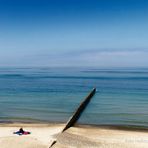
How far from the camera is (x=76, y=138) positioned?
936 inches

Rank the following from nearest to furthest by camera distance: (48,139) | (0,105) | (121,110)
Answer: (48,139) < (121,110) < (0,105)

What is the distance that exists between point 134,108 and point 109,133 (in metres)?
14.3

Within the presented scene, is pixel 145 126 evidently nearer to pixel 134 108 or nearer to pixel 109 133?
pixel 109 133

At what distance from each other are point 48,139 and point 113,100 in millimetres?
25734

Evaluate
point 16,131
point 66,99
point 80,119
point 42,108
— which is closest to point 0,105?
point 42,108

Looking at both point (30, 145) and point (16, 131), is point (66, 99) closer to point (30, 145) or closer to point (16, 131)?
point (16, 131)

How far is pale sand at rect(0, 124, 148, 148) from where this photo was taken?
21641mm

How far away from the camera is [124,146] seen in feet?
72.3

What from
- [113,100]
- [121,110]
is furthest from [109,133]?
[113,100]

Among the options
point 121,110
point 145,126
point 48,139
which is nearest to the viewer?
point 48,139

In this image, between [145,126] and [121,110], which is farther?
[121,110]

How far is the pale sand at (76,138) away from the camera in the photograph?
2164 cm

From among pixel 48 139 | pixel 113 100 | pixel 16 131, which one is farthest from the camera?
pixel 113 100

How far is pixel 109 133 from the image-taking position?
26875 mm
